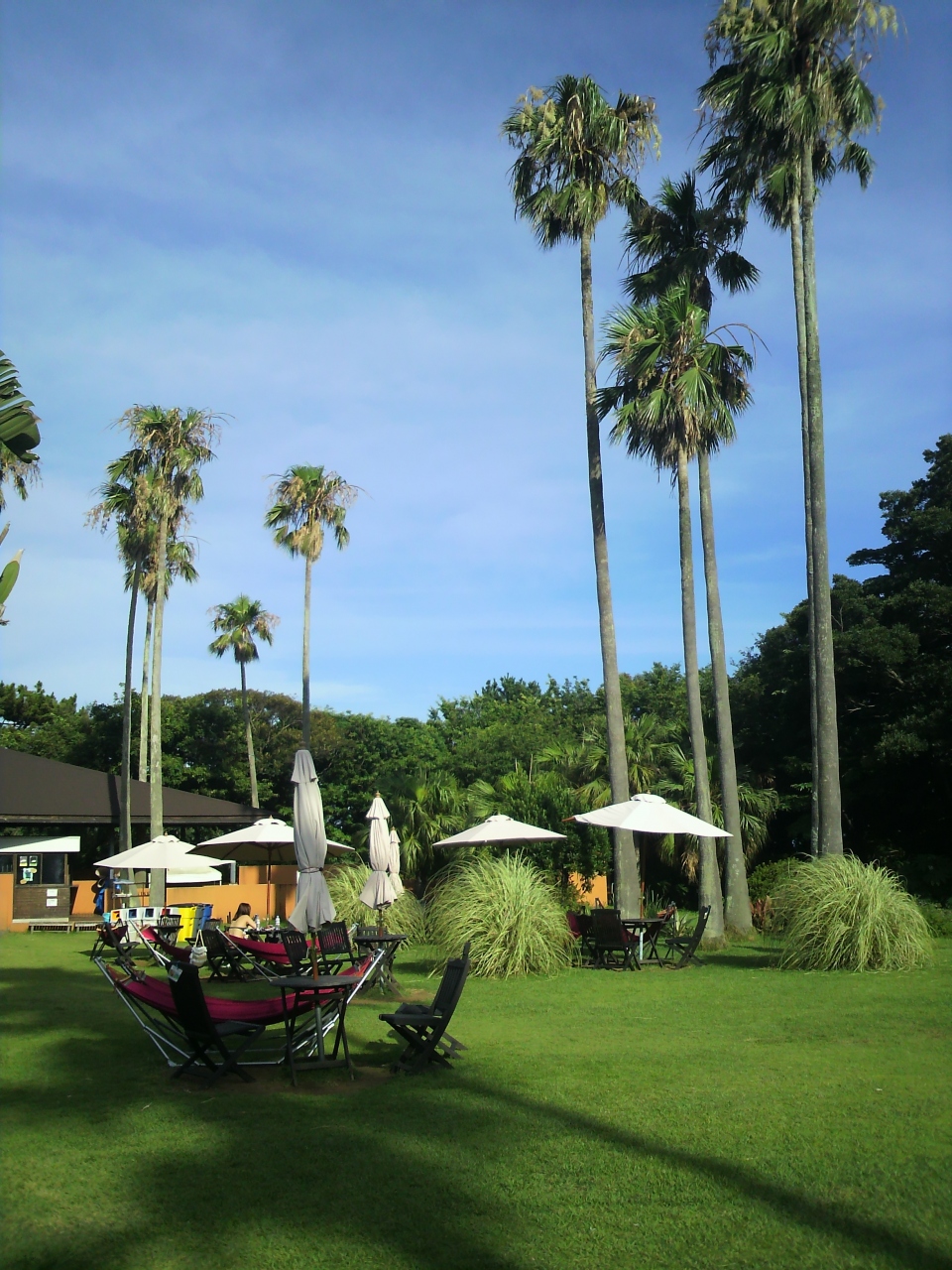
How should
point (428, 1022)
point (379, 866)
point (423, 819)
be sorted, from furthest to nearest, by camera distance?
point (423, 819), point (379, 866), point (428, 1022)

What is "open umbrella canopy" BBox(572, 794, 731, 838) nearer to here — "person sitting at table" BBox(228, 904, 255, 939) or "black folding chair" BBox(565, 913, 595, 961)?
"black folding chair" BBox(565, 913, 595, 961)

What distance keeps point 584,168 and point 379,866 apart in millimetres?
14064

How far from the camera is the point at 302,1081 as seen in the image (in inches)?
293

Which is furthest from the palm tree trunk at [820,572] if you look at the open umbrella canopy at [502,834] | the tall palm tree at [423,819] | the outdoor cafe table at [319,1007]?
the tall palm tree at [423,819]

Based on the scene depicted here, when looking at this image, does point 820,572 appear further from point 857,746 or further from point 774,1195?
point 774,1195

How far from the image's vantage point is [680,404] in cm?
1789

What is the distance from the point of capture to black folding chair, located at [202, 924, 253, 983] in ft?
41.5

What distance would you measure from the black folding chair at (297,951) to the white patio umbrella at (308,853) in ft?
1.34

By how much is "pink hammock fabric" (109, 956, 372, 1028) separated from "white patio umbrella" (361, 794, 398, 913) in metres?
6.81

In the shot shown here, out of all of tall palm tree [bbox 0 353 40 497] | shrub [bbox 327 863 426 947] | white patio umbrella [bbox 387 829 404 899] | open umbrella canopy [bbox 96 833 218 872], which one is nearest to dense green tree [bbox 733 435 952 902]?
shrub [bbox 327 863 426 947]

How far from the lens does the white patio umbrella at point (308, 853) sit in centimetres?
1154

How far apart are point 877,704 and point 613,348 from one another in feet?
36.3

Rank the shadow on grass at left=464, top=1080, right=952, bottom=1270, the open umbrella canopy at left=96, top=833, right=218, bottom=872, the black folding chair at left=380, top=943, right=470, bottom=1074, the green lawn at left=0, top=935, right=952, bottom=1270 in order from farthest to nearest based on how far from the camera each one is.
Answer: the open umbrella canopy at left=96, top=833, right=218, bottom=872 → the black folding chair at left=380, top=943, right=470, bottom=1074 → the green lawn at left=0, top=935, right=952, bottom=1270 → the shadow on grass at left=464, top=1080, right=952, bottom=1270

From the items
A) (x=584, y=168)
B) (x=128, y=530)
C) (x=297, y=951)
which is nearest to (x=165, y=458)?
(x=128, y=530)
